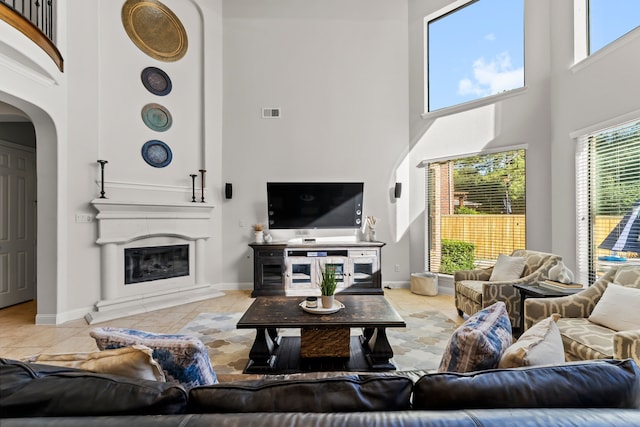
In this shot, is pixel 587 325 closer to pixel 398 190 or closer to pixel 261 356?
pixel 261 356

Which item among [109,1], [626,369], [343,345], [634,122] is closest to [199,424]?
[626,369]

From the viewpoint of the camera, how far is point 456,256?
4840mm

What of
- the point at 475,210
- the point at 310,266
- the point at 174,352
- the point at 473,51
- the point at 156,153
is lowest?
the point at 310,266

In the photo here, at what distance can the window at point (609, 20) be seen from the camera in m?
3.01

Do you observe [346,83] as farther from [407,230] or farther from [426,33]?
[407,230]

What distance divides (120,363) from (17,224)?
498cm

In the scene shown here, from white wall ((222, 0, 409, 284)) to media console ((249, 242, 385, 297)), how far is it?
0.51 m

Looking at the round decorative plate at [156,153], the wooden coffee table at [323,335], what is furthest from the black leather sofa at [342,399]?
the round decorative plate at [156,153]

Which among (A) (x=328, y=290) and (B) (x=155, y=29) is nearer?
(A) (x=328, y=290)

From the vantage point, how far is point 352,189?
16.7 feet

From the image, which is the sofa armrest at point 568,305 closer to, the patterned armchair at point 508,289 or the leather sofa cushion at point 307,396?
the patterned armchair at point 508,289

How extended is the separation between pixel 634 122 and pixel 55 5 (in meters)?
6.12

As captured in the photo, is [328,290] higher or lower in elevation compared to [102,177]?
lower

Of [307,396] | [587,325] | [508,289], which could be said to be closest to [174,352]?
[307,396]
